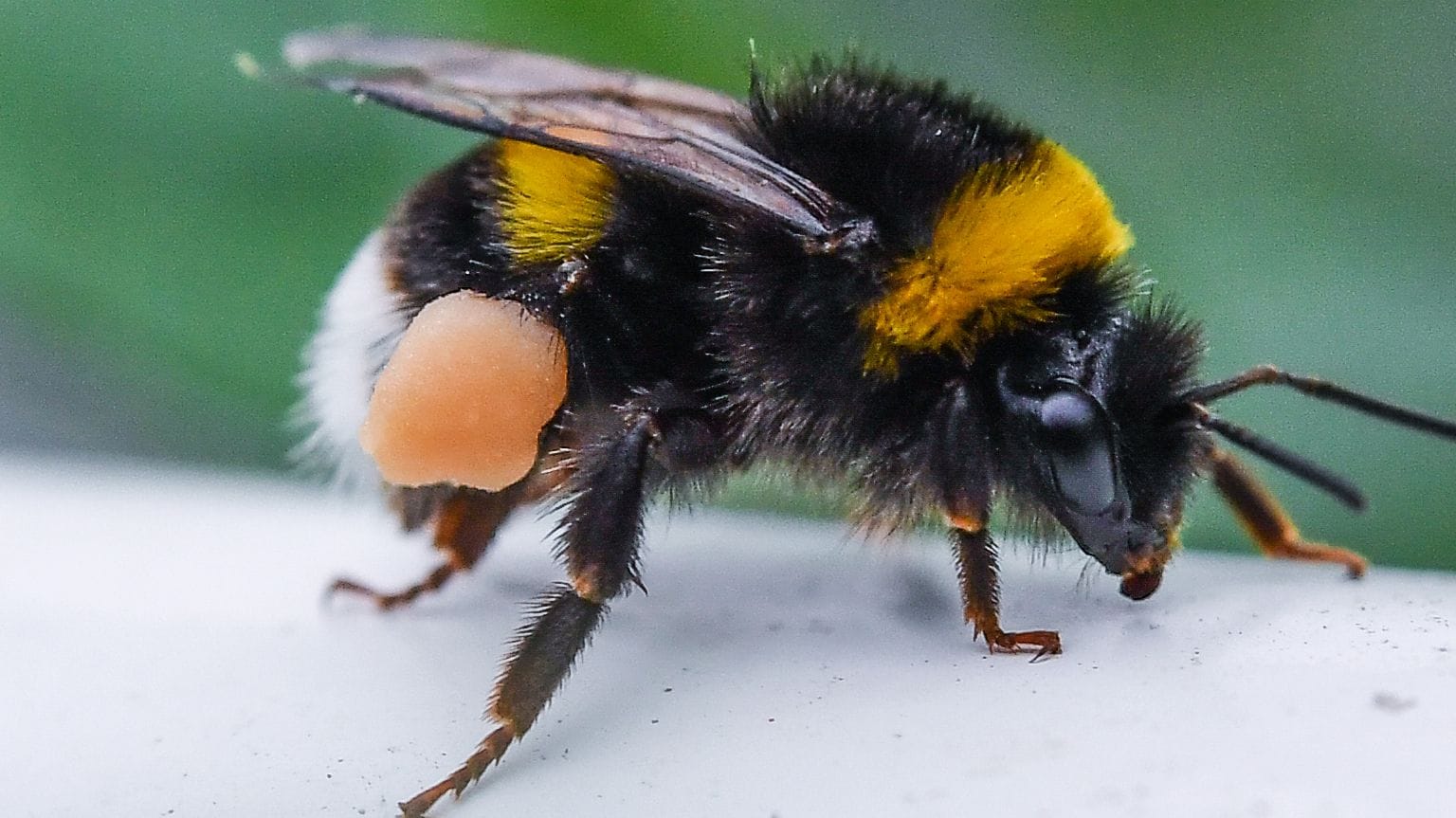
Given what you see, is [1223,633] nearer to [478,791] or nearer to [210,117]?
[478,791]

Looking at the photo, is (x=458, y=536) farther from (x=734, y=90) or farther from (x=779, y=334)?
(x=734, y=90)

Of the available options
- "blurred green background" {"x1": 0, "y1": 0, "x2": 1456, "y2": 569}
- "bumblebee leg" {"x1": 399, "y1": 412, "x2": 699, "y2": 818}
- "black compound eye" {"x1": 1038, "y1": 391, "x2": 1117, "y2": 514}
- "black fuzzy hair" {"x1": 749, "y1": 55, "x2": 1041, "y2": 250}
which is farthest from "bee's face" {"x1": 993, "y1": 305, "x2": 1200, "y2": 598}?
"blurred green background" {"x1": 0, "y1": 0, "x2": 1456, "y2": 569}

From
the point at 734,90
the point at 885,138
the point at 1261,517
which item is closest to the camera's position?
the point at 885,138

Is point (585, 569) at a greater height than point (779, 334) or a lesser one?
lesser

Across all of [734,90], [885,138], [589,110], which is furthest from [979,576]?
[734,90]

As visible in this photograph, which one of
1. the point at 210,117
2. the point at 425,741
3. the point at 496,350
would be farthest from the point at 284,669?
the point at 210,117

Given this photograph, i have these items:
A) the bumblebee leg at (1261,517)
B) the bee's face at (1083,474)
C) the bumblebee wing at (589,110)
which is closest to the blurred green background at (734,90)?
the bumblebee leg at (1261,517)
